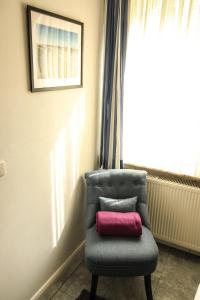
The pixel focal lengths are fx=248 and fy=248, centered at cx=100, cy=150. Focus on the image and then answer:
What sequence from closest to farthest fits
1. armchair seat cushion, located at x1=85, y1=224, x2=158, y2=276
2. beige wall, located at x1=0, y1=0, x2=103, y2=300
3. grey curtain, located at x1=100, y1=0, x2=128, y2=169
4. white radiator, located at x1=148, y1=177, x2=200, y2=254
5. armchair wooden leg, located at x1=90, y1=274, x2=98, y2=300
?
beige wall, located at x1=0, y1=0, x2=103, y2=300 < armchair seat cushion, located at x1=85, y1=224, x2=158, y2=276 < armchair wooden leg, located at x1=90, y1=274, x2=98, y2=300 < grey curtain, located at x1=100, y1=0, x2=128, y2=169 < white radiator, located at x1=148, y1=177, x2=200, y2=254

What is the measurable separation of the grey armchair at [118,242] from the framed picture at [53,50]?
0.88m

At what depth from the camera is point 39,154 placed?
1715 mm

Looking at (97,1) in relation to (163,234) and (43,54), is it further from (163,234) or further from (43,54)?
(163,234)

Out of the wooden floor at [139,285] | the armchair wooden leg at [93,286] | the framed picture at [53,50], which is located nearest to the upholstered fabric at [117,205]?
the armchair wooden leg at [93,286]

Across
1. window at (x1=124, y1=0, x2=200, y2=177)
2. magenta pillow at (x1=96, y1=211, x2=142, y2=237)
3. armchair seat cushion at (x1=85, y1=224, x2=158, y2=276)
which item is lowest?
armchair seat cushion at (x1=85, y1=224, x2=158, y2=276)

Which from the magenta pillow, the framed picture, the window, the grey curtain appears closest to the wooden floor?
the magenta pillow

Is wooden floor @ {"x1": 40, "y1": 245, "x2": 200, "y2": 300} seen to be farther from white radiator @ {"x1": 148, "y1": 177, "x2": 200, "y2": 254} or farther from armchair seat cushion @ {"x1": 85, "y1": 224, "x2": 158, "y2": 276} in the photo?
armchair seat cushion @ {"x1": 85, "y1": 224, "x2": 158, "y2": 276}

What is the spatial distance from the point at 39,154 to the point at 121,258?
0.93 metres

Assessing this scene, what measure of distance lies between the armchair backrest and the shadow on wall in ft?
0.50

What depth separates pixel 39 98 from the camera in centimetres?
163

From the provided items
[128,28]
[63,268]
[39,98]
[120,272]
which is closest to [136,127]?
[128,28]

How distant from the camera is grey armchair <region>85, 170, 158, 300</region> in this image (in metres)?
1.75

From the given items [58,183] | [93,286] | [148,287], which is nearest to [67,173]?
[58,183]

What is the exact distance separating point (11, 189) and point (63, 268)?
3.63 ft
